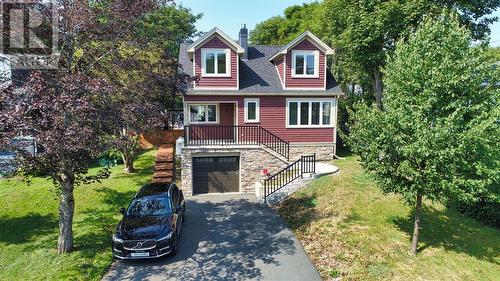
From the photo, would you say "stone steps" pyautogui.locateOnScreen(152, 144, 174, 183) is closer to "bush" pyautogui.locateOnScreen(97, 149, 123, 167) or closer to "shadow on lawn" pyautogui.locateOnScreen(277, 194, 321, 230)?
"bush" pyautogui.locateOnScreen(97, 149, 123, 167)

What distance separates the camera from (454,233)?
446 inches

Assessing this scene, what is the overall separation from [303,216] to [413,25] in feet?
48.1

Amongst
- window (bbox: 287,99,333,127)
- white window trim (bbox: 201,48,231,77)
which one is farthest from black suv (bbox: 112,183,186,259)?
window (bbox: 287,99,333,127)

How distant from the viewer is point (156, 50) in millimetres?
11836

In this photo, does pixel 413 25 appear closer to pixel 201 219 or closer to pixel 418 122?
pixel 418 122

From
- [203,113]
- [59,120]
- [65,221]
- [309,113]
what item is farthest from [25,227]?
[309,113]

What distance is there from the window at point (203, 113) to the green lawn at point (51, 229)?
515 cm

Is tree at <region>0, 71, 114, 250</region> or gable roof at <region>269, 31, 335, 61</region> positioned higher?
gable roof at <region>269, 31, 335, 61</region>

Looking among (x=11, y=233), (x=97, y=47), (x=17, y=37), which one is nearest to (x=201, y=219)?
(x=11, y=233)

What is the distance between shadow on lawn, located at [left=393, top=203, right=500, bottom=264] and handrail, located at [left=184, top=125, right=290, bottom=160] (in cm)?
770

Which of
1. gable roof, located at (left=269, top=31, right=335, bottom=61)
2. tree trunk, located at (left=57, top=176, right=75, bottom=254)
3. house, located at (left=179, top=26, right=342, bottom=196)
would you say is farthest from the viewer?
gable roof, located at (left=269, top=31, right=335, bottom=61)

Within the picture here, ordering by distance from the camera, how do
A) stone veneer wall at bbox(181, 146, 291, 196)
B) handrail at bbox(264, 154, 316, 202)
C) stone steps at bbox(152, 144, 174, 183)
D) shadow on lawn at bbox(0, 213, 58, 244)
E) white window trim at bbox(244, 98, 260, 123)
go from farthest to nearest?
white window trim at bbox(244, 98, 260, 123) < stone steps at bbox(152, 144, 174, 183) < stone veneer wall at bbox(181, 146, 291, 196) < handrail at bbox(264, 154, 316, 202) < shadow on lawn at bbox(0, 213, 58, 244)

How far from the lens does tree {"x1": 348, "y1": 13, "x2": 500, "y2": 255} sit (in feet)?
27.0

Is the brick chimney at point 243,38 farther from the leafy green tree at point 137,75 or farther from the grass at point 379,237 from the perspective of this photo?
the grass at point 379,237
